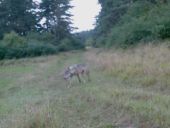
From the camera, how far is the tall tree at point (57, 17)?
185 feet

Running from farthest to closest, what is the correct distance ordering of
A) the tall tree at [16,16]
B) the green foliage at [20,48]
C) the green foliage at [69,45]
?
the tall tree at [16,16]
the green foliage at [69,45]
the green foliage at [20,48]

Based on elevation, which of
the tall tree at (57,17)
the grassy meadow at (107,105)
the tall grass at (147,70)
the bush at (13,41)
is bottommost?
the grassy meadow at (107,105)

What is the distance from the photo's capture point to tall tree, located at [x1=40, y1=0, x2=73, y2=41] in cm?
5653

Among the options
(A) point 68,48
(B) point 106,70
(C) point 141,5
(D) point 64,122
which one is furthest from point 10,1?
(D) point 64,122

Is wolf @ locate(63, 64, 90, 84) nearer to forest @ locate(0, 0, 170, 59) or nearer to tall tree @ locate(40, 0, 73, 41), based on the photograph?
forest @ locate(0, 0, 170, 59)

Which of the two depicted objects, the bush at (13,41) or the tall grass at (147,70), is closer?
the tall grass at (147,70)

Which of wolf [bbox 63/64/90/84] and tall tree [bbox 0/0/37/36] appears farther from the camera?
tall tree [bbox 0/0/37/36]

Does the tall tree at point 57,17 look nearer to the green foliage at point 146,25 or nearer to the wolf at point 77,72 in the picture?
the green foliage at point 146,25

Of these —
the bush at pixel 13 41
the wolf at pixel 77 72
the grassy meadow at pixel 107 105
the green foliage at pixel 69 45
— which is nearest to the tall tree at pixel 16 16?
the green foliage at pixel 69 45

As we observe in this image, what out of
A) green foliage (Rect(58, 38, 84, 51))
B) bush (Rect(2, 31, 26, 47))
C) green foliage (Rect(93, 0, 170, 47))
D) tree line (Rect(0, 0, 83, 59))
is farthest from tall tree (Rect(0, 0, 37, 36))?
green foliage (Rect(93, 0, 170, 47))

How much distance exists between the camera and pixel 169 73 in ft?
40.2

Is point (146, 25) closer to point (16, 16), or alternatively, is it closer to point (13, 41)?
point (13, 41)

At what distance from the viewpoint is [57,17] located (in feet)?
185

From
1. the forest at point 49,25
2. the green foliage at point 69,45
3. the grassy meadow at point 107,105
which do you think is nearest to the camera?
the grassy meadow at point 107,105
